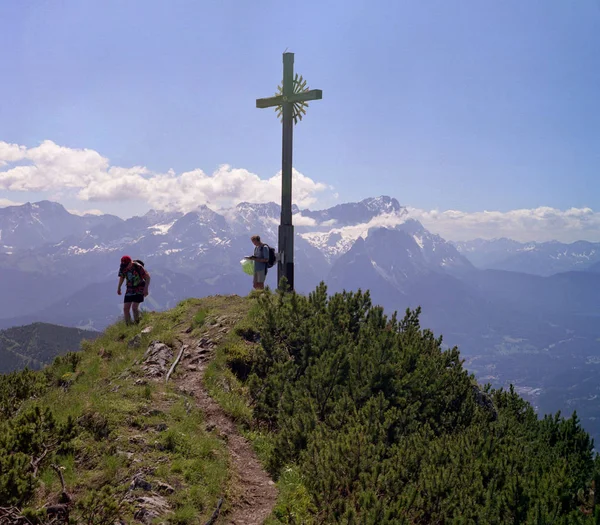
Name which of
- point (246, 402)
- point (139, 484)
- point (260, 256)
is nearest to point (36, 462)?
point (139, 484)

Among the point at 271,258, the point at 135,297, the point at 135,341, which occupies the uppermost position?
the point at 271,258

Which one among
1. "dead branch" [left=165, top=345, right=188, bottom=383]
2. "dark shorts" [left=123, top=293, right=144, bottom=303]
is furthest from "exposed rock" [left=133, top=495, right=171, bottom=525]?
"dark shorts" [left=123, top=293, right=144, bottom=303]

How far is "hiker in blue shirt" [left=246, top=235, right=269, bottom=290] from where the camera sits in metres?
17.8

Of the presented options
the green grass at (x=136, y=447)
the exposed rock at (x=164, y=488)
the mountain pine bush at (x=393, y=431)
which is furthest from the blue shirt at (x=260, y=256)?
the exposed rock at (x=164, y=488)

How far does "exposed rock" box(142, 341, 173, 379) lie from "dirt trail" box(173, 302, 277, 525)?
0.42m

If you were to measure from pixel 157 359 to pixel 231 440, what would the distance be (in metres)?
4.12

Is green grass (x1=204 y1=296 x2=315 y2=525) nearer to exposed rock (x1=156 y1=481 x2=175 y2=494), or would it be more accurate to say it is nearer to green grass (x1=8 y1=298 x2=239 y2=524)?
green grass (x1=8 y1=298 x2=239 y2=524)

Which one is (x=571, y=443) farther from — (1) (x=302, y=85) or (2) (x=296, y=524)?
(1) (x=302, y=85)

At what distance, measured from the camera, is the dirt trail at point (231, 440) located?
23.6ft

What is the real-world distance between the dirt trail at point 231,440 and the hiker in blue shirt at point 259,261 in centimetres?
341

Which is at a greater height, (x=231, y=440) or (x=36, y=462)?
(x=36, y=462)

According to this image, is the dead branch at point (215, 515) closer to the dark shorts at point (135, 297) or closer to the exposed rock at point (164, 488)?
the exposed rock at point (164, 488)

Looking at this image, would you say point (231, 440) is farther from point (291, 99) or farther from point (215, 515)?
point (291, 99)

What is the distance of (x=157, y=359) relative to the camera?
41.0 feet
